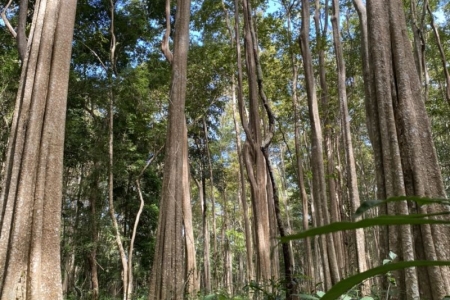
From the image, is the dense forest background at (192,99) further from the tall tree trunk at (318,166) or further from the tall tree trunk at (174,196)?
the tall tree trunk at (174,196)

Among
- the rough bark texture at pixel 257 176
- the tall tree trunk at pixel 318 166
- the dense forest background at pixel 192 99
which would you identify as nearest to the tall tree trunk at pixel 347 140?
the dense forest background at pixel 192 99

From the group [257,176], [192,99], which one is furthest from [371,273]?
[192,99]

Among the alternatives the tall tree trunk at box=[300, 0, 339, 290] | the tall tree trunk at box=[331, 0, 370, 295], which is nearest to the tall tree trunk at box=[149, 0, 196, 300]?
the tall tree trunk at box=[300, 0, 339, 290]

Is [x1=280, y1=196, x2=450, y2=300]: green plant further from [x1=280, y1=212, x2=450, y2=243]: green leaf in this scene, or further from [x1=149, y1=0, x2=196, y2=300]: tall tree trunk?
[x1=149, y1=0, x2=196, y2=300]: tall tree trunk

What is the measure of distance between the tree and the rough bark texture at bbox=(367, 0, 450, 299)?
3428 millimetres

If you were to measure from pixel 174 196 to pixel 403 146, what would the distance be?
4.06 meters

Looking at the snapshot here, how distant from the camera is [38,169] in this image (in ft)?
15.1

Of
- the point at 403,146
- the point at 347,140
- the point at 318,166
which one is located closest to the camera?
the point at 403,146

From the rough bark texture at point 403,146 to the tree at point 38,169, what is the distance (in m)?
3.43

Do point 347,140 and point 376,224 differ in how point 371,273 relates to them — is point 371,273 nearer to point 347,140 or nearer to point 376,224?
point 376,224

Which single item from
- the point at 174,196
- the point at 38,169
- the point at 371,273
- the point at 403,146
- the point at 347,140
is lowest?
the point at 371,273

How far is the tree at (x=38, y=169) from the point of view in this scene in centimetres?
420

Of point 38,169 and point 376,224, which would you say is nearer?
point 376,224

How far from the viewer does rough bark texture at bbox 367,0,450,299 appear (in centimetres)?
291
